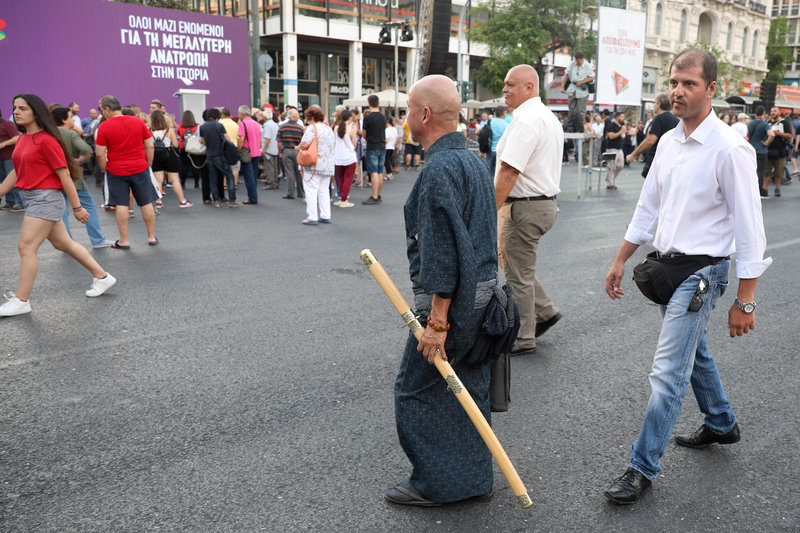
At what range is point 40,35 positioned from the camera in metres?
19.2

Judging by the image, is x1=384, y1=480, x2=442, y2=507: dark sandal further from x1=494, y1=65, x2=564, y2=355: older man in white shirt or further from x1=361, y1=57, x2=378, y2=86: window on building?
x1=361, y1=57, x2=378, y2=86: window on building

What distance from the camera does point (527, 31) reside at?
40.5 meters

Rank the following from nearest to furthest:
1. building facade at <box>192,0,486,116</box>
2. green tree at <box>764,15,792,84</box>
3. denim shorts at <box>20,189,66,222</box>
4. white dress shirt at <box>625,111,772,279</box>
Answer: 1. white dress shirt at <box>625,111,772,279</box>
2. denim shorts at <box>20,189,66,222</box>
3. building facade at <box>192,0,486,116</box>
4. green tree at <box>764,15,792,84</box>

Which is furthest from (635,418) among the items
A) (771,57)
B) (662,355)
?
(771,57)

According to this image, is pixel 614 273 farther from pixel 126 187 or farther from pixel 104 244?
pixel 104 244

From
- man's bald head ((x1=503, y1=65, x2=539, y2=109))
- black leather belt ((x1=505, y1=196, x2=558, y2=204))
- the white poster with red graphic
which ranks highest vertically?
the white poster with red graphic

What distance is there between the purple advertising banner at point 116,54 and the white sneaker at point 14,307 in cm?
1563

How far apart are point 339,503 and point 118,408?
164 centimetres

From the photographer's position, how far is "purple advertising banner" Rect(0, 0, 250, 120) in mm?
18859

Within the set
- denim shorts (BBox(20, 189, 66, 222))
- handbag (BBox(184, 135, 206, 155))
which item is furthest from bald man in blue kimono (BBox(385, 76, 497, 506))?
handbag (BBox(184, 135, 206, 155))

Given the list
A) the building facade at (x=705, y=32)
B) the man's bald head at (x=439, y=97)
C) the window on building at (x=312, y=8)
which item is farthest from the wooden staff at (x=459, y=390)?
the building facade at (x=705, y=32)

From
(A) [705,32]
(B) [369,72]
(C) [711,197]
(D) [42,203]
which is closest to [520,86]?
(C) [711,197]

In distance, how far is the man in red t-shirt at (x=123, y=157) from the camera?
7.96m

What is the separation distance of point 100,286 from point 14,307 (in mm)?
801
